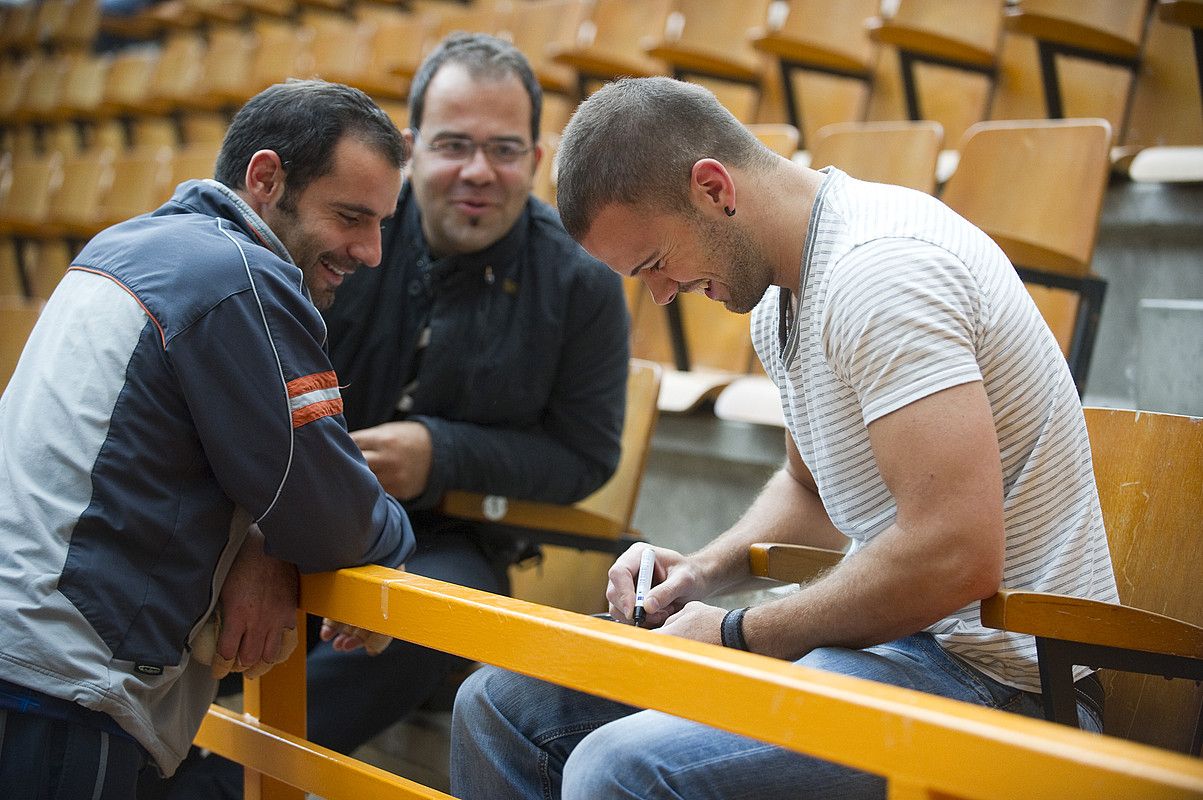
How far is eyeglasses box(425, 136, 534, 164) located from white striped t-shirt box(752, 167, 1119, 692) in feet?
2.37

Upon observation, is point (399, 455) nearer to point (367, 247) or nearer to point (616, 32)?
point (367, 247)

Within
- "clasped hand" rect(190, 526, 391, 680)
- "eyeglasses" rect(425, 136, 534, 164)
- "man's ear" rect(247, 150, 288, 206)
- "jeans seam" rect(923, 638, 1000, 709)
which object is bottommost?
"clasped hand" rect(190, 526, 391, 680)

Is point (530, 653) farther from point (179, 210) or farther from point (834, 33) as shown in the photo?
point (834, 33)

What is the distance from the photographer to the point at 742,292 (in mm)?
991

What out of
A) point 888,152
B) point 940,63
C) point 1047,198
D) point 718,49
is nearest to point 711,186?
point 1047,198

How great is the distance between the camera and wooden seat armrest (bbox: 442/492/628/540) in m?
1.58

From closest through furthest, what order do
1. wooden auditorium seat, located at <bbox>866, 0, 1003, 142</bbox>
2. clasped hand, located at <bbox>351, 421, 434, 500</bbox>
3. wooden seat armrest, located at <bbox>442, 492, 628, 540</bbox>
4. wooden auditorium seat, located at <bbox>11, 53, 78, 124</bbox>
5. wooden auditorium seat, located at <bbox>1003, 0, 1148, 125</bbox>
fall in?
clasped hand, located at <bbox>351, 421, 434, 500</bbox> < wooden seat armrest, located at <bbox>442, 492, 628, 540</bbox> < wooden auditorium seat, located at <bbox>1003, 0, 1148, 125</bbox> < wooden auditorium seat, located at <bbox>866, 0, 1003, 142</bbox> < wooden auditorium seat, located at <bbox>11, 53, 78, 124</bbox>

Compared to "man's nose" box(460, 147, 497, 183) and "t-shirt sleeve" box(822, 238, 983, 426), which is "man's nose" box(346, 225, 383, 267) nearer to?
"man's nose" box(460, 147, 497, 183)

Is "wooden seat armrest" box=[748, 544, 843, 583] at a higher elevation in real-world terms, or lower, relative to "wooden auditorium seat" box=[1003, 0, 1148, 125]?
lower

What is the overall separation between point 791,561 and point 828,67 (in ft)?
5.95

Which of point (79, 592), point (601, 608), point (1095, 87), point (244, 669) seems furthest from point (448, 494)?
point (1095, 87)

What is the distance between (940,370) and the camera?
2.69 feet

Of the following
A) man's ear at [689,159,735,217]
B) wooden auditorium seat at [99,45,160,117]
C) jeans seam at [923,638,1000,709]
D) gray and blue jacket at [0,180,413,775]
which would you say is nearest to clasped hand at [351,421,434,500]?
gray and blue jacket at [0,180,413,775]

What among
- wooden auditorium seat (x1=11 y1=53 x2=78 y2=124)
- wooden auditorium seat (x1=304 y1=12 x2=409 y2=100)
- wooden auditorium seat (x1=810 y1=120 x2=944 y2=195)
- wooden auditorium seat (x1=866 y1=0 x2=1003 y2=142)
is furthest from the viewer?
wooden auditorium seat (x1=11 y1=53 x2=78 y2=124)
